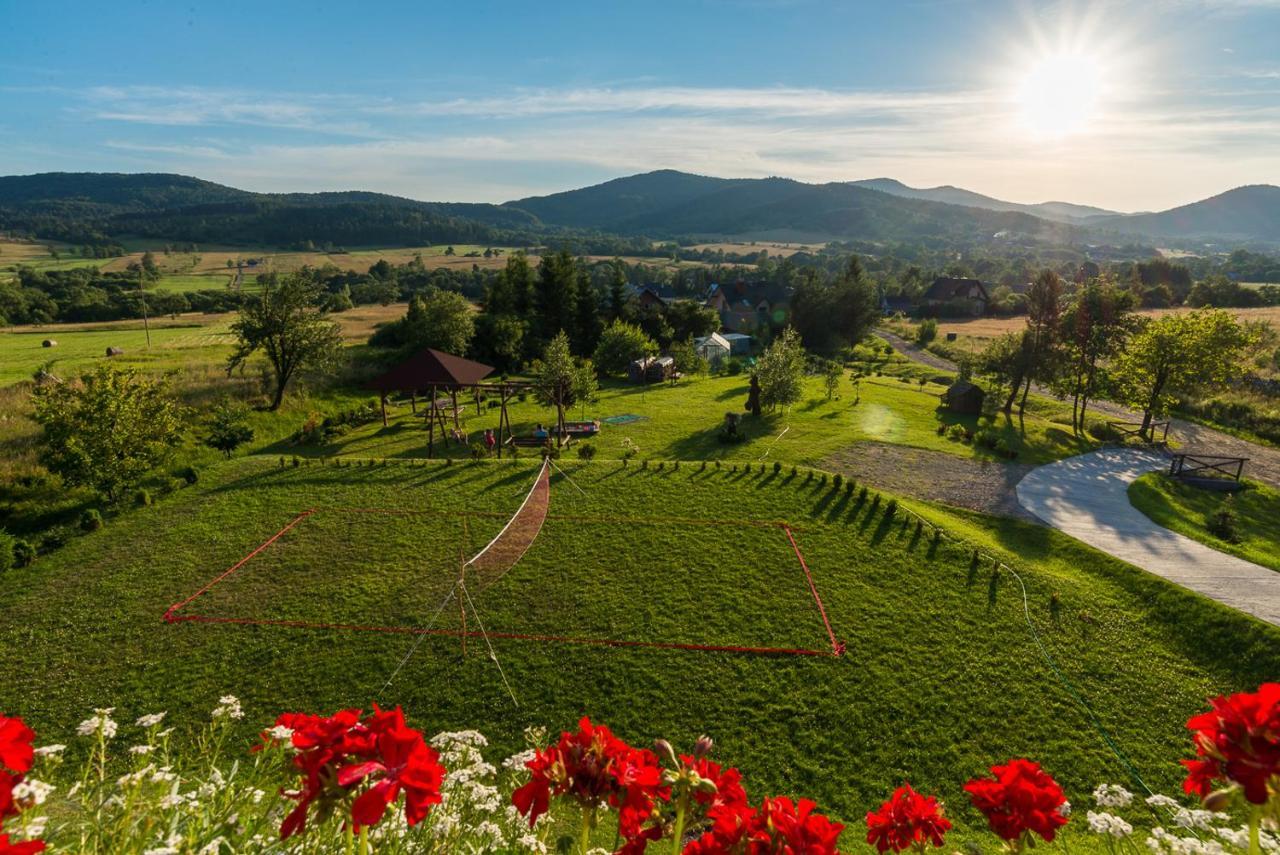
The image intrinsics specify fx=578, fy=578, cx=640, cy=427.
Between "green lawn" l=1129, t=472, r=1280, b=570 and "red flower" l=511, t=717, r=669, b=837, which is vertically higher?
"red flower" l=511, t=717, r=669, b=837

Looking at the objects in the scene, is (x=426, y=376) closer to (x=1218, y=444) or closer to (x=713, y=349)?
(x=713, y=349)

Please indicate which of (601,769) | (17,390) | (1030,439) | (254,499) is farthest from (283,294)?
(1030,439)

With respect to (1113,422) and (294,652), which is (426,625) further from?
(1113,422)

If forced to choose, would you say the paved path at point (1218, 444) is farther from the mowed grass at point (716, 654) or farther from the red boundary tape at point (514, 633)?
the red boundary tape at point (514, 633)

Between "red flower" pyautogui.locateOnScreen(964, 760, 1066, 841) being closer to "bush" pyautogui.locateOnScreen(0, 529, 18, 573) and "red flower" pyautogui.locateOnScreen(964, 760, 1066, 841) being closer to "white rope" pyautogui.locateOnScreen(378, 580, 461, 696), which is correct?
"white rope" pyautogui.locateOnScreen(378, 580, 461, 696)

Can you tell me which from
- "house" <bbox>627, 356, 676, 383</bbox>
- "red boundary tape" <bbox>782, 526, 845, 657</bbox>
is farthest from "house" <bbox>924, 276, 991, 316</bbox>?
"red boundary tape" <bbox>782, 526, 845, 657</bbox>

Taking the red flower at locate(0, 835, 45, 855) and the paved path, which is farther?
the paved path

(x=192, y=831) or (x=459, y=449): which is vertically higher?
(x=192, y=831)
